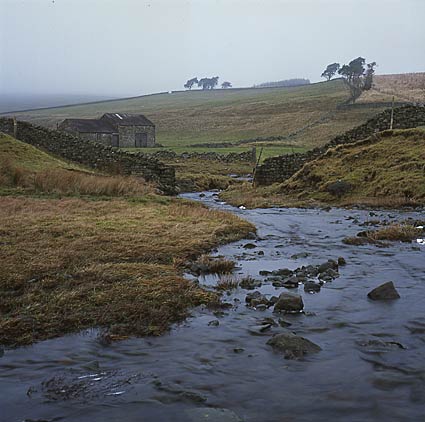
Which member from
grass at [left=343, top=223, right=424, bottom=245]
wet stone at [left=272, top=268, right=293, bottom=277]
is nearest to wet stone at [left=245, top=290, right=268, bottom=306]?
wet stone at [left=272, top=268, right=293, bottom=277]

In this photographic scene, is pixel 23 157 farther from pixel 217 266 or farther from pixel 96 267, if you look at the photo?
pixel 217 266

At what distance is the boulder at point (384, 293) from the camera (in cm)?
Result: 931

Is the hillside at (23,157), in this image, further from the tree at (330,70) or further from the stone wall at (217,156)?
the tree at (330,70)

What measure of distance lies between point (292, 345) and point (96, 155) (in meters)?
25.7

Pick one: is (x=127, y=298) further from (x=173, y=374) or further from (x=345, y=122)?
(x=345, y=122)

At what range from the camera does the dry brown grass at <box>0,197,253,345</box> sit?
816 cm

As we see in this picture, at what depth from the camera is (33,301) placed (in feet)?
28.6

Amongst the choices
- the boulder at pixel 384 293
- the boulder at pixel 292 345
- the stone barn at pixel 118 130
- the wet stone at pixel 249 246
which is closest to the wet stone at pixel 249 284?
the boulder at pixel 384 293

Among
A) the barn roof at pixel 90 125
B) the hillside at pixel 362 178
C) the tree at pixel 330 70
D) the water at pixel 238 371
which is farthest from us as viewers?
the tree at pixel 330 70

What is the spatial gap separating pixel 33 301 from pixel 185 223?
726 centimetres

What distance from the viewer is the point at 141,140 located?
274 ft

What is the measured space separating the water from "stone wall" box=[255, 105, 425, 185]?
23544mm

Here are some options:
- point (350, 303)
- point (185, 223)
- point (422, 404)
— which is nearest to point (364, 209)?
point (185, 223)

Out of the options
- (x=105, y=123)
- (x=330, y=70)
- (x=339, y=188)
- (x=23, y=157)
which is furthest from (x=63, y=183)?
(x=330, y=70)
